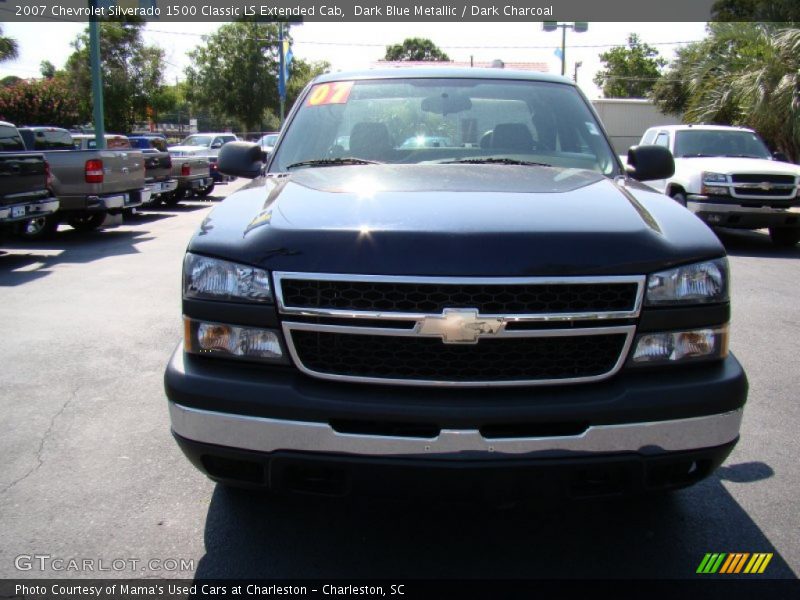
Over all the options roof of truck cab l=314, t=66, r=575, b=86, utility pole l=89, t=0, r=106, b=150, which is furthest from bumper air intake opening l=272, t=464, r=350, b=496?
utility pole l=89, t=0, r=106, b=150

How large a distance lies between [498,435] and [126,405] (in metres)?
2.95

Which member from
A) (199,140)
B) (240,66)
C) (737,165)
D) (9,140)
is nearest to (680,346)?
(737,165)

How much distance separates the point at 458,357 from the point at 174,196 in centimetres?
1671

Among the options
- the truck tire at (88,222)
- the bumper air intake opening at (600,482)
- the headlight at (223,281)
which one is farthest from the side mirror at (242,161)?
the truck tire at (88,222)

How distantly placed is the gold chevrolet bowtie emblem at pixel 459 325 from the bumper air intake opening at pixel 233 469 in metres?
0.72

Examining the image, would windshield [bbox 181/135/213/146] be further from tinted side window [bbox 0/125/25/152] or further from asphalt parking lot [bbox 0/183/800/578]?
asphalt parking lot [bbox 0/183/800/578]

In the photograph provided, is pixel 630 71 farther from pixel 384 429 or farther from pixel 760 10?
pixel 384 429

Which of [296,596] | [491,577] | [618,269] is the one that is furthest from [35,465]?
[618,269]

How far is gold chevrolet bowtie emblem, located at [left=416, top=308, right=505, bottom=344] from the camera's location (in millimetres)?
2342

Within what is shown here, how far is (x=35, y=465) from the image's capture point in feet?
12.2

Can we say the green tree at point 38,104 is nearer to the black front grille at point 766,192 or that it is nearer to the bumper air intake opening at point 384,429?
the black front grille at point 766,192

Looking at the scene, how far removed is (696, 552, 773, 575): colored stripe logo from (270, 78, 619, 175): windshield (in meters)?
1.80

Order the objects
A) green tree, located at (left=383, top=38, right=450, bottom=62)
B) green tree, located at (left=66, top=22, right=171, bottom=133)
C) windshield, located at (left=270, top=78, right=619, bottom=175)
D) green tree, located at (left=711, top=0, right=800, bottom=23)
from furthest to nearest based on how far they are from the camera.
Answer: green tree, located at (left=383, top=38, right=450, bottom=62) < green tree, located at (left=66, top=22, right=171, bottom=133) < green tree, located at (left=711, top=0, right=800, bottom=23) < windshield, located at (left=270, top=78, right=619, bottom=175)

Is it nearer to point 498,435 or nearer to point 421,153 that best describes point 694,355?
point 498,435
